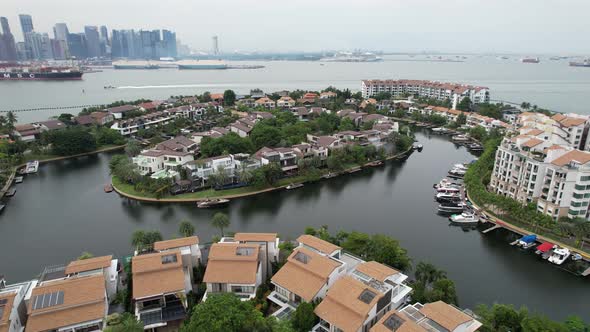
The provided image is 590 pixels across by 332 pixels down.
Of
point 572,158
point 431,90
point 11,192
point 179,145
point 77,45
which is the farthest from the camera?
point 77,45

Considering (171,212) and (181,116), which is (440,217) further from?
(181,116)

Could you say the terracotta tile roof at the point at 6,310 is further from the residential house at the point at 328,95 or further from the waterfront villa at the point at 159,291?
the residential house at the point at 328,95

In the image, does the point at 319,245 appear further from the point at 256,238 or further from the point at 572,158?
the point at 572,158

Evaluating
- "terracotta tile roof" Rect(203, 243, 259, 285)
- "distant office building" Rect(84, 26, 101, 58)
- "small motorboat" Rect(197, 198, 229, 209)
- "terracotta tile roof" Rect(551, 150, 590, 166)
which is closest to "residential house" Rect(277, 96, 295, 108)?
"small motorboat" Rect(197, 198, 229, 209)

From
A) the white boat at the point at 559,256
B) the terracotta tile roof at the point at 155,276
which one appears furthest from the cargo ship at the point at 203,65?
the white boat at the point at 559,256

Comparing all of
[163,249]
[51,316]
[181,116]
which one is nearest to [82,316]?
[51,316]

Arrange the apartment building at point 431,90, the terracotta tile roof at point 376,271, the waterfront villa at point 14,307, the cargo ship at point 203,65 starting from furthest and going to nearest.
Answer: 1. the cargo ship at point 203,65
2. the apartment building at point 431,90
3. the terracotta tile roof at point 376,271
4. the waterfront villa at point 14,307

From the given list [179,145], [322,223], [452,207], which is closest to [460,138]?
[452,207]
